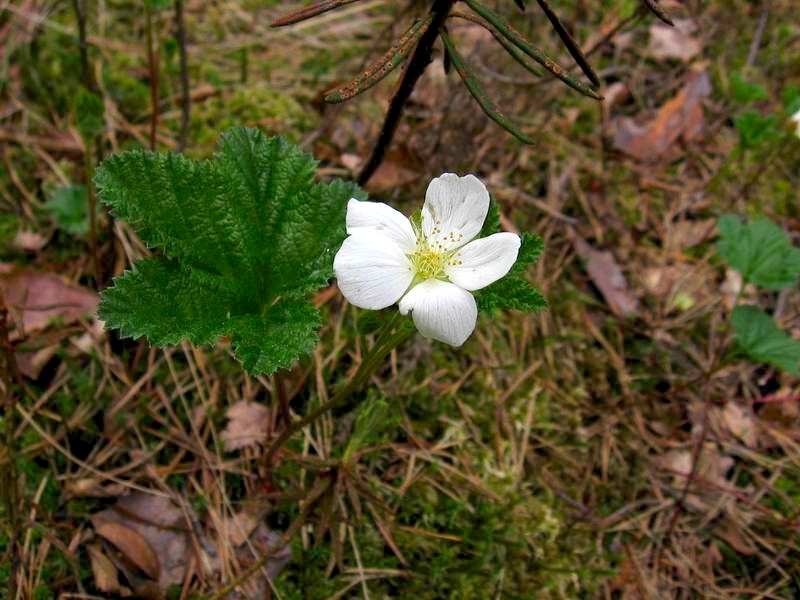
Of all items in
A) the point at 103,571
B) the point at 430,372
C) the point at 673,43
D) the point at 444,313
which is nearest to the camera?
the point at 444,313

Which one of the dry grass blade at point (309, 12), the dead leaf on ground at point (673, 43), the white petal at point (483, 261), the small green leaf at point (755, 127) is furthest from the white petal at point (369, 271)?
the dead leaf on ground at point (673, 43)

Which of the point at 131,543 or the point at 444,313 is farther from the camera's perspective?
the point at 131,543

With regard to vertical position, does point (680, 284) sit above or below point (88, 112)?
below

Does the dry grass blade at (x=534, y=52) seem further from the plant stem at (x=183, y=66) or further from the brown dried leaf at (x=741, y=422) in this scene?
the brown dried leaf at (x=741, y=422)

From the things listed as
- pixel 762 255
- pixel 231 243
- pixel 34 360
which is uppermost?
pixel 231 243

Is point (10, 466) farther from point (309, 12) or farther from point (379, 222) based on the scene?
point (309, 12)

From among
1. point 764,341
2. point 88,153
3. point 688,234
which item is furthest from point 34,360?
point 688,234

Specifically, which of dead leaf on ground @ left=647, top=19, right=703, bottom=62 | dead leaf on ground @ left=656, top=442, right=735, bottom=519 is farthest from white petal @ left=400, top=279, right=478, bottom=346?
dead leaf on ground @ left=647, top=19, right=703, bottom=62
